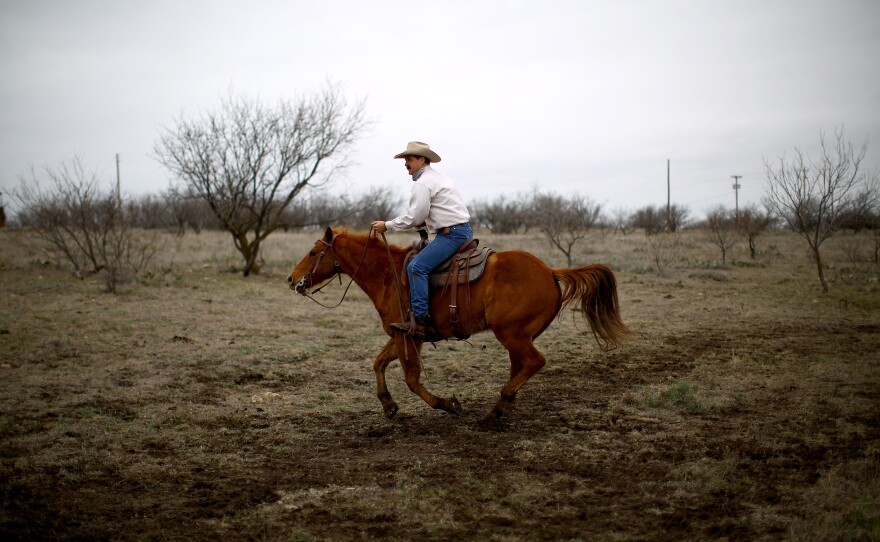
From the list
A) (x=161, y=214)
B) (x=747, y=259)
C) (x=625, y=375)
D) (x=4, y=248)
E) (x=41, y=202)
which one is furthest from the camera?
(x=161, y=214)

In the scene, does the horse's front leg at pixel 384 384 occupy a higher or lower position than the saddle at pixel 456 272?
lower

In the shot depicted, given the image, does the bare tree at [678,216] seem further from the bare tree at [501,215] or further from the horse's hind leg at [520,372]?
the horse's hind leg at [520,372]

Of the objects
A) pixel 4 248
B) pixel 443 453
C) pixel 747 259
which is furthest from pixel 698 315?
pixel 4 248

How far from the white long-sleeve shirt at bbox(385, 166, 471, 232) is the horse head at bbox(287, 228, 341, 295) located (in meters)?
0.75

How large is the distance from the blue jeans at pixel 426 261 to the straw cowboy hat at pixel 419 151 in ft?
2.44

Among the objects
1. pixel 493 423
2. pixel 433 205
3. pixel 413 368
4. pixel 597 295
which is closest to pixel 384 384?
pixel 413 368

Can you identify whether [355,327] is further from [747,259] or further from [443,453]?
[747,259]

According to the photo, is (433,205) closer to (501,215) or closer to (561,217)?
(561,217)

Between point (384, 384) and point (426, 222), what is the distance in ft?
5.52

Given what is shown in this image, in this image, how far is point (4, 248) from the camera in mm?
21781

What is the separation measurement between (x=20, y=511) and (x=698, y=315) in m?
11.3

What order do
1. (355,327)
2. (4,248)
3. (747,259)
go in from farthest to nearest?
(747,259) → (4,248) → (355,327)

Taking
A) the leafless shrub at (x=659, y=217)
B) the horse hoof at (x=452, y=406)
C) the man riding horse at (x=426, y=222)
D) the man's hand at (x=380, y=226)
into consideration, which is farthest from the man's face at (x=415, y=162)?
the leafless shrub at (x=659, y=217)

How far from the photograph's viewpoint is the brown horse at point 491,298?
19.0 ft
